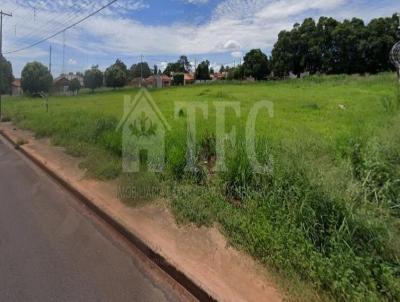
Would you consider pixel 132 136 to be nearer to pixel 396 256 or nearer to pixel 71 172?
pixel 71 172

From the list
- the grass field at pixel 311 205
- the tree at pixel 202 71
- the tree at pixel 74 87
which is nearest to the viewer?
the grass field at pixel 311 205

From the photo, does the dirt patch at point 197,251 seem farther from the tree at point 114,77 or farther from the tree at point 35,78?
the tree at point 114,77

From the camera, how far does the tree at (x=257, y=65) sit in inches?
2416

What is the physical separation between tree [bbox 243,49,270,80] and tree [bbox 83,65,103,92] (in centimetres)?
2415

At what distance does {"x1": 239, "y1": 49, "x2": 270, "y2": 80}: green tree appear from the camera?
61.4 m

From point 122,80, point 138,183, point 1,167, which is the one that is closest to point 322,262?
point 138,183

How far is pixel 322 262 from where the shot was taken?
2.91 metres

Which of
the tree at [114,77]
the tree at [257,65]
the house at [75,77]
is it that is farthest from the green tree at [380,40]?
the house at [75,77]

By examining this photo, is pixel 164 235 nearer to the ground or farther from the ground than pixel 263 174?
nearer to the ground

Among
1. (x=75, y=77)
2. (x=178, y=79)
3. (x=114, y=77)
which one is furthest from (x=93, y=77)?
(x=178, y=79)

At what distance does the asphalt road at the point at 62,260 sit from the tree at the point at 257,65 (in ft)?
193

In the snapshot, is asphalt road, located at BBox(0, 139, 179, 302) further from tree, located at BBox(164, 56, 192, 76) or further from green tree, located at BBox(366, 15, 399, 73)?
tree, located at BBox(164, 56, 192, 76)

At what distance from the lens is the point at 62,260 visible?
141 inches

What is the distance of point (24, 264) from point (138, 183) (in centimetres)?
204
